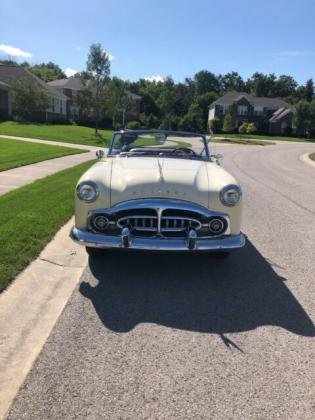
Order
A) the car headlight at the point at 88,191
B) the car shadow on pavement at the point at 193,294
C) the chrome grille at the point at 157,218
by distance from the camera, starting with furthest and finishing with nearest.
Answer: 1. the car headlight at the point at 88,191
2. the chrome grille at the point at 157,218
3. the car shadow on pavement at the point at 193,294

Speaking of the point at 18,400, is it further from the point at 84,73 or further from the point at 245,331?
the point at 84,73

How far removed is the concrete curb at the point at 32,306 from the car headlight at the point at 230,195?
68.7 inches

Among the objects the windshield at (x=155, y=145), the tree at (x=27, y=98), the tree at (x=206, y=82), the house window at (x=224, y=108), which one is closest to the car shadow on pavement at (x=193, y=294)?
the windshield at (x=155, y=145)

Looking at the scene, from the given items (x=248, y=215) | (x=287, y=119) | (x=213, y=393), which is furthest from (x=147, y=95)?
(x=213, y=393)

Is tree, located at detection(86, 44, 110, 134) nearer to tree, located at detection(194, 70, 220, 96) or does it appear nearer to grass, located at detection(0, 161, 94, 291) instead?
grass, located at detection(0, 161, 94, 291)

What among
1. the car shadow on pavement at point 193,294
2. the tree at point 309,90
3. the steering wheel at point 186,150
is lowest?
the car shadow on pavement at point 193,294

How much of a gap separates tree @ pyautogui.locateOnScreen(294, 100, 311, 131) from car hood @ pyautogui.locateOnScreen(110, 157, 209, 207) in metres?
74.7

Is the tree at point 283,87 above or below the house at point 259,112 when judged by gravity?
above

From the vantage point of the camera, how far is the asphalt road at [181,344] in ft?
9.11

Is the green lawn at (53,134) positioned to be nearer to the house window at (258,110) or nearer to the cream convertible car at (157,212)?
the cream convertible car at (157,212)

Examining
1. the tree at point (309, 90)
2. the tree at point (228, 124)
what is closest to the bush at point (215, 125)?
the tree at point (228, 124)

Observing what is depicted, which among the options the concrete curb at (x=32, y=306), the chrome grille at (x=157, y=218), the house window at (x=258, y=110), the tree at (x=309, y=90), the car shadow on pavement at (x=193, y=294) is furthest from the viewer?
the tree at (x=309, y=90)

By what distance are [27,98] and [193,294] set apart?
47991mm

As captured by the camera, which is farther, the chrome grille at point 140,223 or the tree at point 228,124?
the tree at point 228,124
